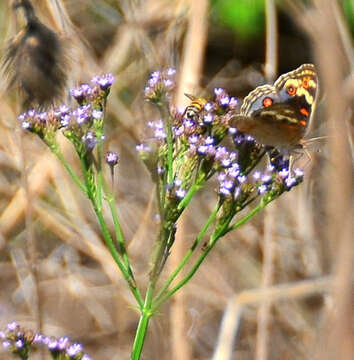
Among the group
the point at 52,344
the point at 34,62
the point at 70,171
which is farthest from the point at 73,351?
the point at 34,62

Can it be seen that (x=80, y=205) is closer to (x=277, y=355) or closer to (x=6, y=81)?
(x=277, y=355)

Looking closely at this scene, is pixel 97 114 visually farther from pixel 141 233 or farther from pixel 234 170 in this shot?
pixel 141 233

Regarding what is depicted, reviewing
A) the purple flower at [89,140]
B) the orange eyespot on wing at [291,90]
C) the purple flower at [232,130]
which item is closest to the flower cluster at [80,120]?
the purple flower at [89,140]

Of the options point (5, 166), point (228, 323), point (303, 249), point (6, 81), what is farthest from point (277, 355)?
point (6, 81)

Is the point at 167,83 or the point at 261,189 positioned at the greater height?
the point at 167,83

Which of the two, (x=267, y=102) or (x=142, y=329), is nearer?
(x=142, y=329)

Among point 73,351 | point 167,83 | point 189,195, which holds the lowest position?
point 73,351
